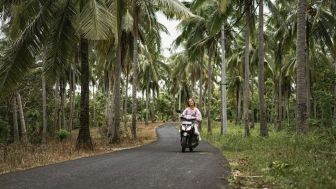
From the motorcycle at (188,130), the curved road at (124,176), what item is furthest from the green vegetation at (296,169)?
the motorcycle at (188,130)

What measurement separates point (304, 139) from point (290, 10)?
22211 mm

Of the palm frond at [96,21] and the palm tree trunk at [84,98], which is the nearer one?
the palm frond at [96,21]

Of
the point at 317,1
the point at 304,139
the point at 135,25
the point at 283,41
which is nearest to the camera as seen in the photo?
the point at 304,139

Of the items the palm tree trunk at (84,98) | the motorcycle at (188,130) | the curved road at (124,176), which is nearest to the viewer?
the curved road at (124,176)

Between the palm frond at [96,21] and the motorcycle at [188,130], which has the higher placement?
the palm frond at [96,21]

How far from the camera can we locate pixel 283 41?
32656 mm

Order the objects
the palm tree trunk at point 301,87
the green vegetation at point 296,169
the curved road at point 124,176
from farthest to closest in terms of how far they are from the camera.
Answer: the palm tree trunk at point 301,87, the curved road at point 124,176, the green vegetation at point 296,169

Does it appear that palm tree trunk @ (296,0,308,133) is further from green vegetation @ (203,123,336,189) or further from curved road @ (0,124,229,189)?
curved road @ (0,124,229,189)

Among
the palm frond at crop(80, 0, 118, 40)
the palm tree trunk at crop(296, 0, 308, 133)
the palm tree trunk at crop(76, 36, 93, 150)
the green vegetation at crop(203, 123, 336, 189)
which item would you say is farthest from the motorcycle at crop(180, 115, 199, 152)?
the palm frond at crop(80, 0, 118, 40)

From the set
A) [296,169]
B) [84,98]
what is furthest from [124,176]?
[84,98]

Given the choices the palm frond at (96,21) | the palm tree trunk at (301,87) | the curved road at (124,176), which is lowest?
the curved road at (124,176)

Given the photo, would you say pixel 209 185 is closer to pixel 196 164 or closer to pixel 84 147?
pixel 196 164

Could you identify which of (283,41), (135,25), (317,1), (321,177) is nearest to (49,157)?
(321,177)

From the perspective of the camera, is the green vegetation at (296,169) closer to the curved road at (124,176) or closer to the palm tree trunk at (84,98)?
the curved road at (124,176)
